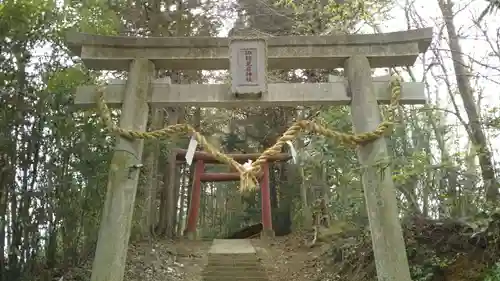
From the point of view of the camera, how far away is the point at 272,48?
15.2ft

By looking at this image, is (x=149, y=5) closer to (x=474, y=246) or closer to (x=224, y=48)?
(x=224, y=48)

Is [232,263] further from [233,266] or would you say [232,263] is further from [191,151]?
[191,151]

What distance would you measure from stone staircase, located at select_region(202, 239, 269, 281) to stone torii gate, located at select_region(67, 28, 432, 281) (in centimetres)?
365

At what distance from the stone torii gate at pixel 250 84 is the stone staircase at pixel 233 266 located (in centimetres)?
365

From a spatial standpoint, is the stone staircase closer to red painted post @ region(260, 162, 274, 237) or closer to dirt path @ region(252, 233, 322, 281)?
dirt path @ region(252, 233, 322, 281)

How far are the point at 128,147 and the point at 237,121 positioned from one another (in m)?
8.34

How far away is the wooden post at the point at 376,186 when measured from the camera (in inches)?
157

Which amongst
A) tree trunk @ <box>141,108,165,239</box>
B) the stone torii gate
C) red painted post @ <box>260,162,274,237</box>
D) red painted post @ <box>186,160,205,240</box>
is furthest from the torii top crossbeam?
red painted post @ <box>186,160,205,240</box>

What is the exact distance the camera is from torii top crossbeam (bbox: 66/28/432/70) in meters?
4.58

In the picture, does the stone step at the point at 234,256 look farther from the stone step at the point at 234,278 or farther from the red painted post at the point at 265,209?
the red painted post at the point at 265,209

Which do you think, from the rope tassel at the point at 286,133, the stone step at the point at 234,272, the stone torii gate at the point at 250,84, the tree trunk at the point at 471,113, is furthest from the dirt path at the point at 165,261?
the tree trunk at the point at 471,113

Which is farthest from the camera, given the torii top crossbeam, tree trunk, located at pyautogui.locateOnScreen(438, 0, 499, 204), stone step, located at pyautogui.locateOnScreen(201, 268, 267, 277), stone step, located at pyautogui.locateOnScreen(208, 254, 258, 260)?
stone step, located at pyautogui.locateOnScreen(208, 254, 258, 260)

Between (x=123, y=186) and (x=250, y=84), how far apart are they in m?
1.62

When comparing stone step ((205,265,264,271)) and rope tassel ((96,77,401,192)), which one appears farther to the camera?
stone step ((205,265,264,271))
